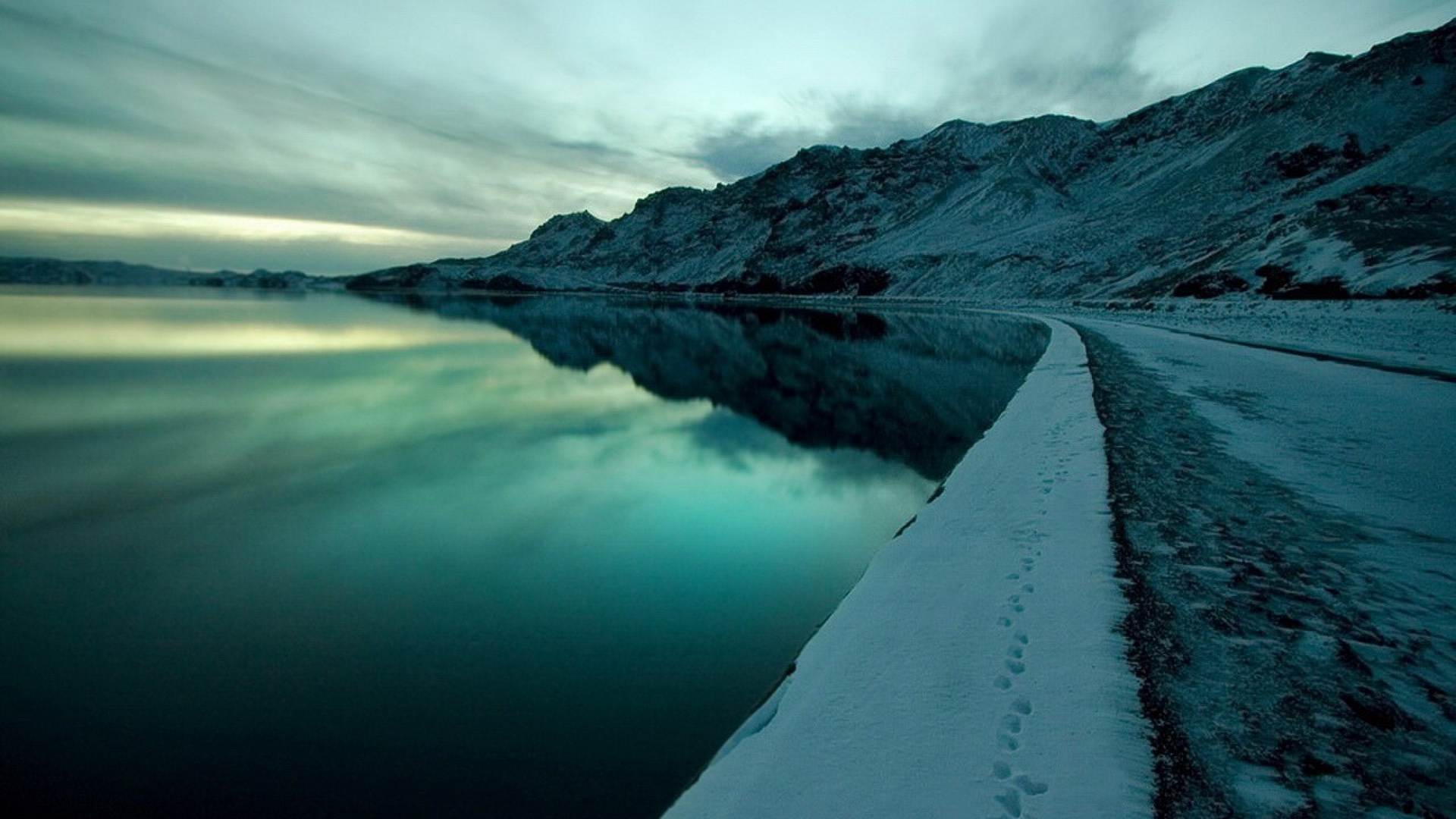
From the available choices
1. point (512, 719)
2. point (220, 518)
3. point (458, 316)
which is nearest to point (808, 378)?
point (220, 518)

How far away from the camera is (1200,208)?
100 m

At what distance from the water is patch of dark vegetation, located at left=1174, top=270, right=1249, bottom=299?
Result: 150 feet

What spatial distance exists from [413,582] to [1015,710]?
293 inches

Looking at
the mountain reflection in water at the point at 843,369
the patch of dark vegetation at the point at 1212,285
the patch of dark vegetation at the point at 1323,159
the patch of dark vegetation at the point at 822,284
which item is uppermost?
the patch of dark vegetation at the point at 1323,159

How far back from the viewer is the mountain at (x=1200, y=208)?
5000cm

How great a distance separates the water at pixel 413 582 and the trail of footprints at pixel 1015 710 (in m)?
2.38

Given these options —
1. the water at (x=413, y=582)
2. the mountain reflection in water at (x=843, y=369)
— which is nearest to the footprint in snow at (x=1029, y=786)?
the water at (x=413, y=582)

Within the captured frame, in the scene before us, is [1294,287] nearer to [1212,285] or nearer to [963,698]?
[1212,285]

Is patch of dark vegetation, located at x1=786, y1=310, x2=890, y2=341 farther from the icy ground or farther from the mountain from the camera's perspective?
the icy ground

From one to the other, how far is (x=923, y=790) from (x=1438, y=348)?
2973 centimetres

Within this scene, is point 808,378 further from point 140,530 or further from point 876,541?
point 140,530

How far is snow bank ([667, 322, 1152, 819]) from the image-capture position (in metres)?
3.49

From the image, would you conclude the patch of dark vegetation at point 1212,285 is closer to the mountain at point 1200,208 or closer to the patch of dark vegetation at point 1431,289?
the mountain at point 1200,208

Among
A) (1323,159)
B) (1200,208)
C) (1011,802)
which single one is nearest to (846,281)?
(1200,208)
